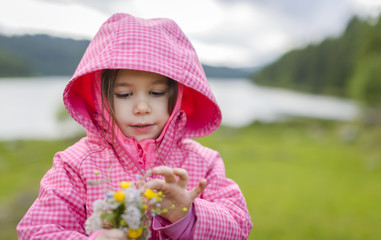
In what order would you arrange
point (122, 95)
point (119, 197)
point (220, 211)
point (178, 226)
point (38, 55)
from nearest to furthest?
point (119, 197) → point (178, 226) → point (220, 211) → point (122, 95) → point (38, 55)

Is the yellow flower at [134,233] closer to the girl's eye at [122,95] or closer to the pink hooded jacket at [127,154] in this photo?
the pink hooded jacket at [127,154]

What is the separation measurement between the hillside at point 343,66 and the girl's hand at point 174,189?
14407mm

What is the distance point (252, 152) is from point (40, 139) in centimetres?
1094

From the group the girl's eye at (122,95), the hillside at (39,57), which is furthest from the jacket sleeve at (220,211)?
the hillside at (39,57)

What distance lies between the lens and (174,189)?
1607 millimetres

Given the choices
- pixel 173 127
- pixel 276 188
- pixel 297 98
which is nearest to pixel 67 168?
pixel 173 127

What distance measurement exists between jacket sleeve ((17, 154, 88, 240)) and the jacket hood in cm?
Answer: 30

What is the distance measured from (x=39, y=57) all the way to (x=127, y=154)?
8960mm

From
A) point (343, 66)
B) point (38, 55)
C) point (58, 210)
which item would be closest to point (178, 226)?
point (58, 210)

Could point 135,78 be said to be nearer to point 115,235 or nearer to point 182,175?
point 182,175

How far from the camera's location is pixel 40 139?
19.5m

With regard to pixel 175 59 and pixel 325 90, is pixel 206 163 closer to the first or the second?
pixel 175 59

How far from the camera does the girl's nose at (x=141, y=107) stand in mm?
1879

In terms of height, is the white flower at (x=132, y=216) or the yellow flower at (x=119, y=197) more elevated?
the yellow flower at (x=119, y=197)
